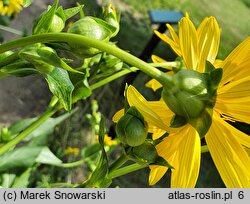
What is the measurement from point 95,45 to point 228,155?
196 mm

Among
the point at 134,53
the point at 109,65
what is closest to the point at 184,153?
the point at 109,65

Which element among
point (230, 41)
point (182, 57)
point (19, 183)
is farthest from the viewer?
point (230, 41)

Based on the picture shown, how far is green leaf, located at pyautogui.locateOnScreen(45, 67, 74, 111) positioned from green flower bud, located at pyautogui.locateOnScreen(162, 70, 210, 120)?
0.09 meters

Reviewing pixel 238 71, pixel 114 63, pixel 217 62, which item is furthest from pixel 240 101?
→ pixel 114 63

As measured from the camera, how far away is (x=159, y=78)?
45cm

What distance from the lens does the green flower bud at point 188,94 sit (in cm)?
46

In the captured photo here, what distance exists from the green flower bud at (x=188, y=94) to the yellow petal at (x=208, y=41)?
0.11m

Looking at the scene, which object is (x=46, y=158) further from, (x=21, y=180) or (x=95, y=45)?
(x=95, y=45)

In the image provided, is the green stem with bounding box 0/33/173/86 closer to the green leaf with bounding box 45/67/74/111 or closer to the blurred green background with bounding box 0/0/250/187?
the green leaf with bounding box 45/67/74/111

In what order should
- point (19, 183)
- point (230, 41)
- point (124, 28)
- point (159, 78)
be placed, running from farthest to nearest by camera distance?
1. point (230, 41)
2. point (124, 28)
3. point (19, 183)
4. point (159, 78)

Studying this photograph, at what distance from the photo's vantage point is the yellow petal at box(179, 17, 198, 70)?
0.58 meters

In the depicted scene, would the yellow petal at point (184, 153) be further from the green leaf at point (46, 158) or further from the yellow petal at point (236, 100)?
the green leaf at point (46, 158)
